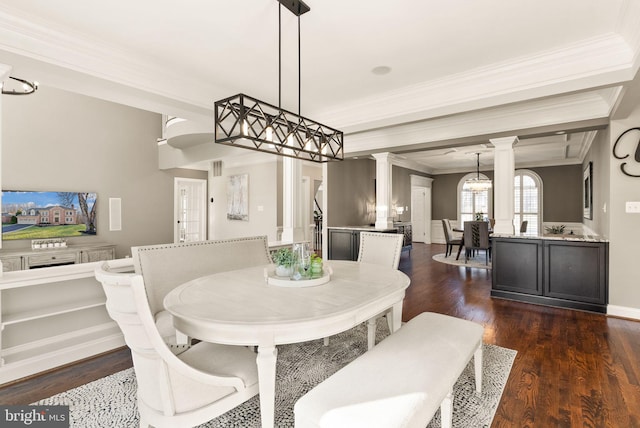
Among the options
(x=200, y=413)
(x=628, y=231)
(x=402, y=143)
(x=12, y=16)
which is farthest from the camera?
(x=402, y=143)

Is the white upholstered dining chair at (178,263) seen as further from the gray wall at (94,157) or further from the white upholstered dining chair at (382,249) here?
the gray wall at (94,157)

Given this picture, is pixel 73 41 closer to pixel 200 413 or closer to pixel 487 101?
pixel 200 413

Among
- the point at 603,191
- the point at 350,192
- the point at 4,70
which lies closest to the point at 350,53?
the point at 4,70

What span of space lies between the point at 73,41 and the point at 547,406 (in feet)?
13.4

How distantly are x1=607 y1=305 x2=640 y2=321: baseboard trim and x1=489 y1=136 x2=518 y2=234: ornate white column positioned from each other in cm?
129

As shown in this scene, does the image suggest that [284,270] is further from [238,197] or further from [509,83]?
[238,197]

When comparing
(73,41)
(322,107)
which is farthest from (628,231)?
(73,41)

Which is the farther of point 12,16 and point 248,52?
point 248,52

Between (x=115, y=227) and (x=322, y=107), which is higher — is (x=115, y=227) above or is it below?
below

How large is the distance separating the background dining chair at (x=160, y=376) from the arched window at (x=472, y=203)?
959 cm

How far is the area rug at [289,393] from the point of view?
1.80m

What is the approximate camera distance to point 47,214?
18.0 feet

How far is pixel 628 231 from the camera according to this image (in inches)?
138

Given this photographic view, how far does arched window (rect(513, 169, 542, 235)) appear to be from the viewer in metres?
8.98
